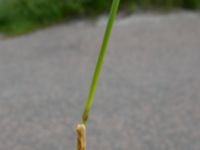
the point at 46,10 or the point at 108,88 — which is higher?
the point at 108,88

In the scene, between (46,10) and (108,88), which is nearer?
(108,88)

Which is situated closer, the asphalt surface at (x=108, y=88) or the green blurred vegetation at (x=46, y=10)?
the asphalt surface at (x=108, y=88)

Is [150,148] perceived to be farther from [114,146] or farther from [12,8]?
[12,8]

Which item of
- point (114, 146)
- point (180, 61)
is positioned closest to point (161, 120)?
point (114, 146)

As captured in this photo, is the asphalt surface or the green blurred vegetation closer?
the asphalt surface
